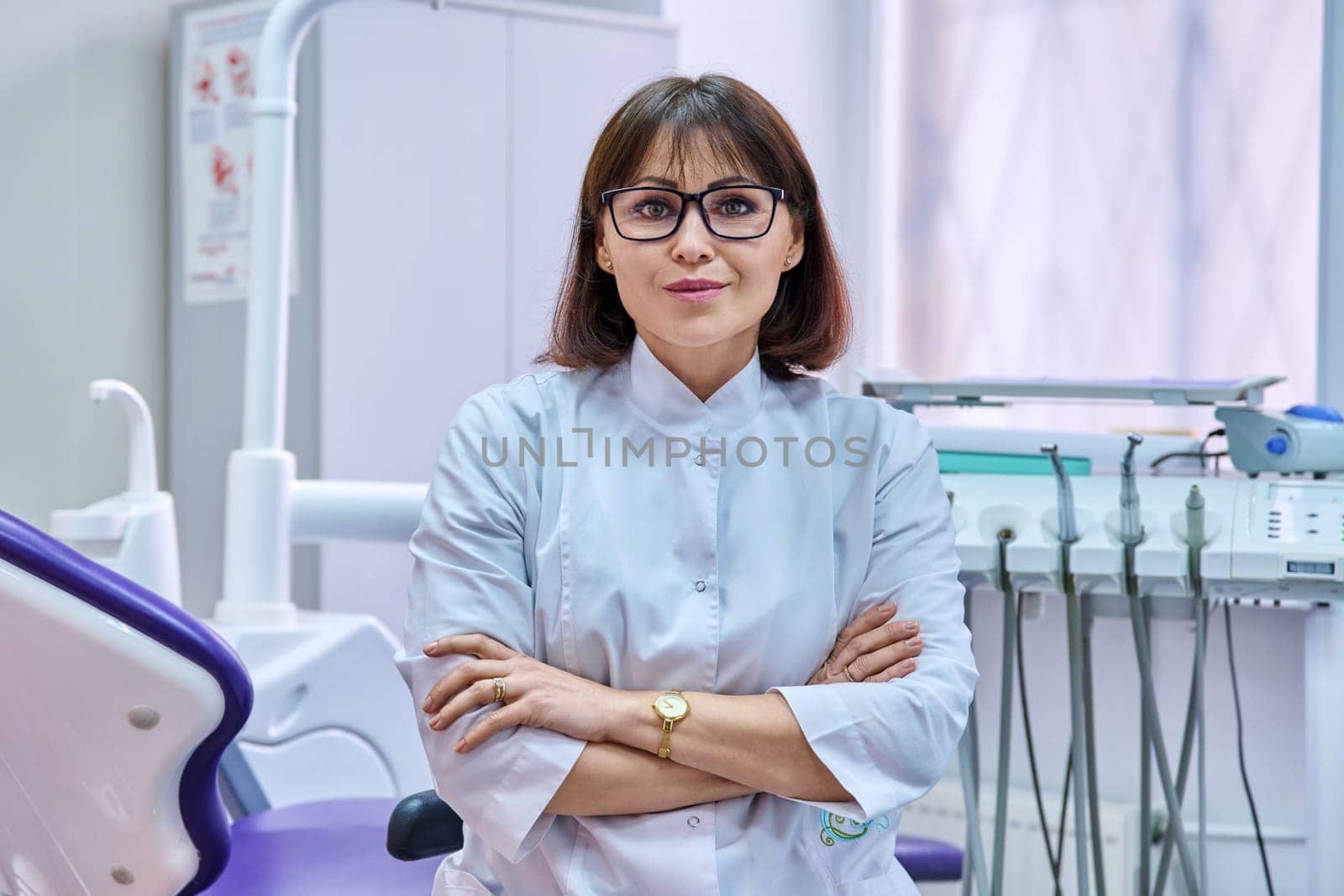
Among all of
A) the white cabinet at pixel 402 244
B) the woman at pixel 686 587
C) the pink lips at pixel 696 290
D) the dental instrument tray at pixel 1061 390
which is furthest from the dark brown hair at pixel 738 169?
A: the white cabinet at pixel 402 244

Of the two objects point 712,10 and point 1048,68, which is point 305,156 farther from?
point 1048,68

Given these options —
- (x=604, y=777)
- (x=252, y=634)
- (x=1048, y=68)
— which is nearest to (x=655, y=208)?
(x=604, y=777)

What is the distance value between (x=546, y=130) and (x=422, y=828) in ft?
5.29

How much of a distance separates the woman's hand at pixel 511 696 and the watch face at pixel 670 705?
0.13ft

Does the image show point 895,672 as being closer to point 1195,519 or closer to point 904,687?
point 904,687

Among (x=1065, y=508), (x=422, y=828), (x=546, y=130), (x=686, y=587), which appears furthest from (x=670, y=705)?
(x=546, y=130)

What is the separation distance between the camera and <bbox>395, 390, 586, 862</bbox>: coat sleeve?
108 cm

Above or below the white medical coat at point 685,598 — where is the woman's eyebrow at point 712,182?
above

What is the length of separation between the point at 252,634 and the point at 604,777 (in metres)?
0.87

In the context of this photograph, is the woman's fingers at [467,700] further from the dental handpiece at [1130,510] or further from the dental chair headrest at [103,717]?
the dental handpiece at [1130,510]

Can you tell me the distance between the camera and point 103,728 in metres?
0.98

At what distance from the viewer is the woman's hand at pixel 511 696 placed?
1070mm

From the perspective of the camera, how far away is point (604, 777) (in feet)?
3.55

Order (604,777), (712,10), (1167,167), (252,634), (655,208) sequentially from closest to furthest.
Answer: (604,777)
(655,208)
(252,634)
(1167,167)
(712,10)
